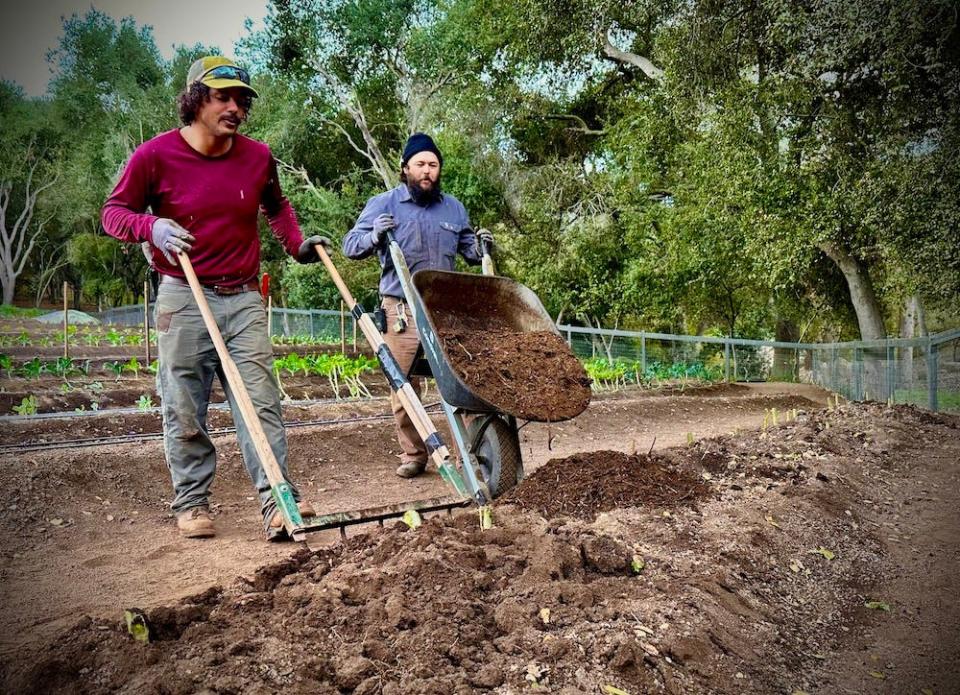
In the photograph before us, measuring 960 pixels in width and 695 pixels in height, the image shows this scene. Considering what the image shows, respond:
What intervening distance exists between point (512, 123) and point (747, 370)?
845 cm

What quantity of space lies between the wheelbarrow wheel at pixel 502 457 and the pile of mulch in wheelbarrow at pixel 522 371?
0.89 ft

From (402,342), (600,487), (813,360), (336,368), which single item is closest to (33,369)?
(336,368)

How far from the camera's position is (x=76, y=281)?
5062cm

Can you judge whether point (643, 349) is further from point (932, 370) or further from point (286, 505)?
point (286, 505)

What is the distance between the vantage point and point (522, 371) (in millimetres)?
3996

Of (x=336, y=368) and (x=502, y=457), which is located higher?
(x=336, y=368)

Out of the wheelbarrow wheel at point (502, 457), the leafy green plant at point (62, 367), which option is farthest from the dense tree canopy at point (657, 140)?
the leafy green plant at point (62, 367)

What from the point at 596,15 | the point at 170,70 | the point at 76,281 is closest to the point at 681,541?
the point at 596,15

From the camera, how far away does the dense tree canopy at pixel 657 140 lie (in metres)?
9.75

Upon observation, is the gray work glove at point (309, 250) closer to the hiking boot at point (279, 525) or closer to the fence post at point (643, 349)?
the hiking boot at point (279, 525)

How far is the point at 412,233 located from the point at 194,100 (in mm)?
1606

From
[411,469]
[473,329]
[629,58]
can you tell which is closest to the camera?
[473,329]

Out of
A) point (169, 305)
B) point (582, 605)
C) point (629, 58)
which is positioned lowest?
point (582, 605)

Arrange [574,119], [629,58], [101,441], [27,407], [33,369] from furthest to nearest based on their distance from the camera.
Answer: [574,119], [629,58], [33,369], [27,407], [101,441]
